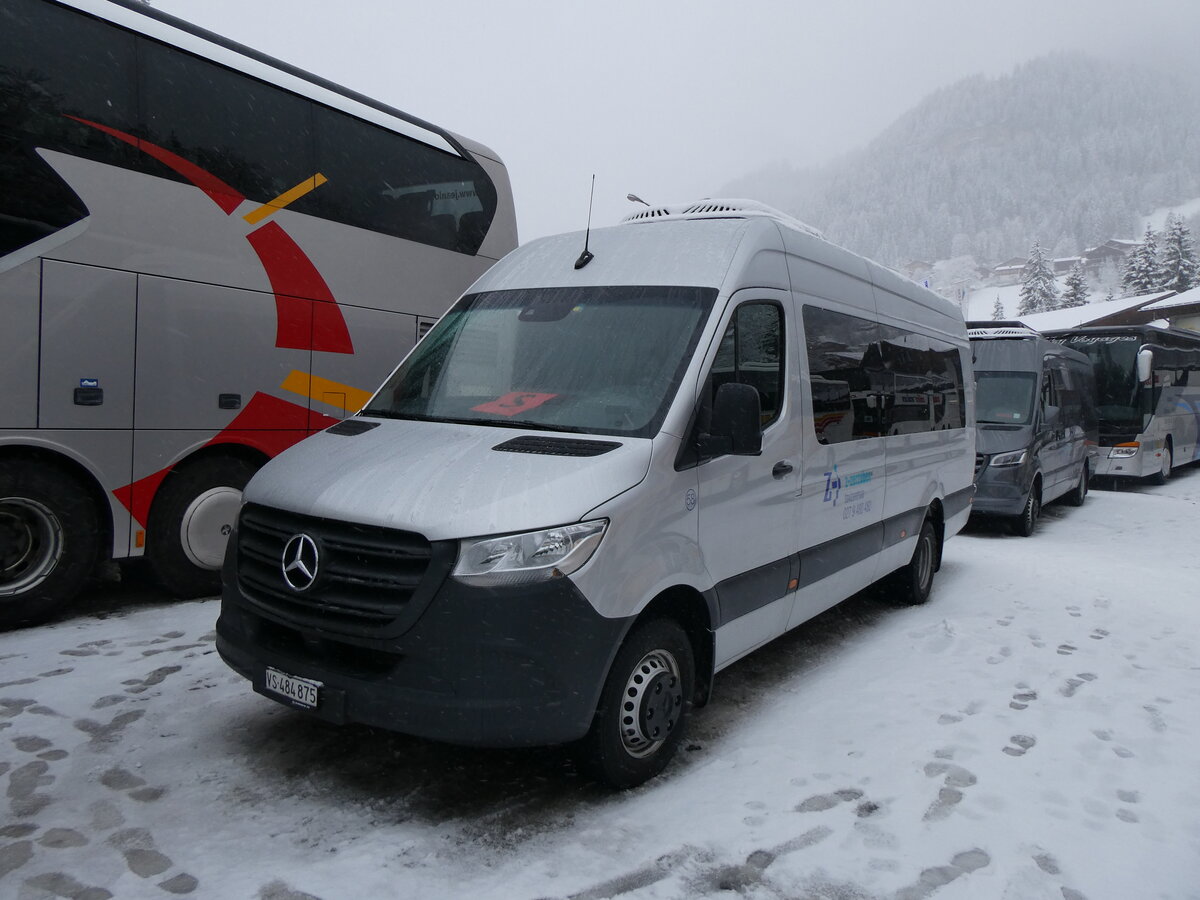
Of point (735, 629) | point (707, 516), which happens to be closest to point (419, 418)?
point (707, 516)

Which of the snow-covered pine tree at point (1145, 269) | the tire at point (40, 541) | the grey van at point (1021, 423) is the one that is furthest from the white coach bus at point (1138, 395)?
the snow-covered pine tree at point (1145, 269)

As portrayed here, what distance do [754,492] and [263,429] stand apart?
172 inches

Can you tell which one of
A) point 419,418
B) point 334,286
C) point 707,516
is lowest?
point 707,516

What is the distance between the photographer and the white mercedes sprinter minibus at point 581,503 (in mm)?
3273

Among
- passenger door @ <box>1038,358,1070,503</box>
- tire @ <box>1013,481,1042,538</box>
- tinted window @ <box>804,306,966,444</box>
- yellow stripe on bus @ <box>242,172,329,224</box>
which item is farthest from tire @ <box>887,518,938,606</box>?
yellow stripe on bus @ <box>242,172,329,224</box>

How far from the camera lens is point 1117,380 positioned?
18.2 meters

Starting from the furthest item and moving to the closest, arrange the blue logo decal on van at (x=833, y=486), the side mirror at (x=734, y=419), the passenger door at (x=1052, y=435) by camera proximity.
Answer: the passenger door at (x=1052, y=435) → the blue logo decal on van at (x=833, y=486) → the side mirror at (x=734, y=419)

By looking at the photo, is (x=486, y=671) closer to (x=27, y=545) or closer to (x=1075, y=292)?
(x=27, y=545)

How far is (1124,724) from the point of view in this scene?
471 cm

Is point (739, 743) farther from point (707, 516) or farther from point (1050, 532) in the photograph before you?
point (1050, 532)

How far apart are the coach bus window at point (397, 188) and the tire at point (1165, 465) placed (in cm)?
1652

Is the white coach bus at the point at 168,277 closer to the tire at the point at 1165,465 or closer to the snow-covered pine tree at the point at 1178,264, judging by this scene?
the tire at the point at 1165,465

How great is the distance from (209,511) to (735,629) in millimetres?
4350

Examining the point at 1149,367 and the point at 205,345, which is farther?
the point at 1149,367
